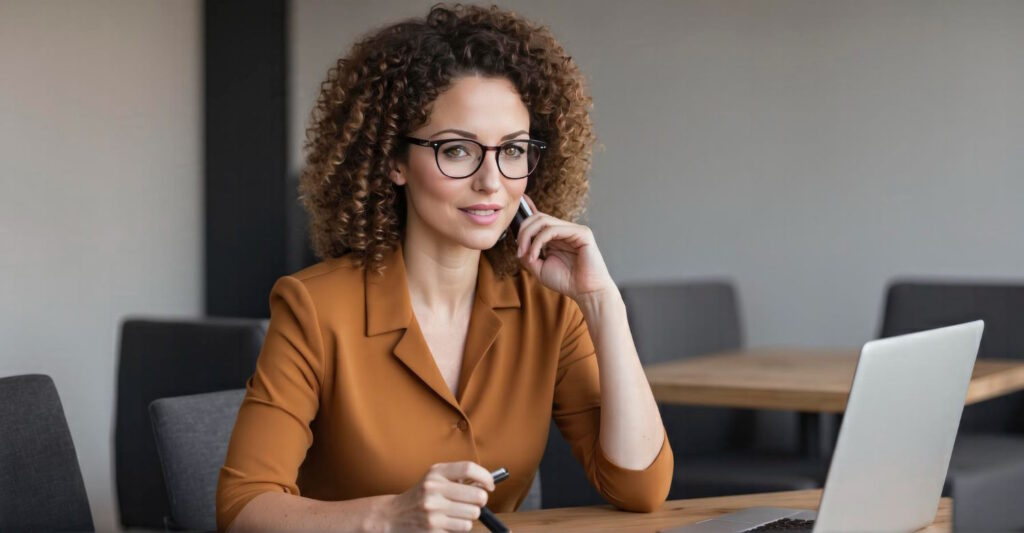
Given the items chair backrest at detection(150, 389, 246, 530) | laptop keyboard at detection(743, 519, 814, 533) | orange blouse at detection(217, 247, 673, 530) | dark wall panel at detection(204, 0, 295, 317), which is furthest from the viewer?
dark wall panel at detection(204, 0, 295, 317)

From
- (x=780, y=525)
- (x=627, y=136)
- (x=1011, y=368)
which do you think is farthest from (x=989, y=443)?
(x=780, y=525)

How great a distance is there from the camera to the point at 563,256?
194 centimetres

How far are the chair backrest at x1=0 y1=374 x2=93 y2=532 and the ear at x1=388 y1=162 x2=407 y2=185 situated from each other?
607 mm

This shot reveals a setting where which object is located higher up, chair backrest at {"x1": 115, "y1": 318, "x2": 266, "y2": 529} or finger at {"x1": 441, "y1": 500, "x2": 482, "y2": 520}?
finger at {"x1": 441, "y1": 500, "x2": 482, "y2": 520}

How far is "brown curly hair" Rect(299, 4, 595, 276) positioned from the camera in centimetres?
190

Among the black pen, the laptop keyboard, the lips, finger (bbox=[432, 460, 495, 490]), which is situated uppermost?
the lips

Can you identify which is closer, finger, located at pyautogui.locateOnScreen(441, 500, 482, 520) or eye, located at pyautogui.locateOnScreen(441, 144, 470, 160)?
finger, located at pyautogui.locateOnScreen(441, 500, 482, 520)

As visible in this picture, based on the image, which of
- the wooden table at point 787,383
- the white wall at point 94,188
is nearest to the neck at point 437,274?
the wooden table at point 787,383

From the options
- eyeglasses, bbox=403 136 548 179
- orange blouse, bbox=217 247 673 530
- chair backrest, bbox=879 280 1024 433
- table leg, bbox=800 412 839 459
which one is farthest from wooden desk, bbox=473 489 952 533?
chair backrest, bbox=879 280 1024 433

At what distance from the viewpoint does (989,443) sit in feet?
12.6

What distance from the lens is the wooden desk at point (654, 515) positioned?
5.30 ft

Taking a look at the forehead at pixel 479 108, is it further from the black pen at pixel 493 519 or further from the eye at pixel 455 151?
the black pen at pixel 493 519

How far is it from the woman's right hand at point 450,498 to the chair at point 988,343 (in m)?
2.39

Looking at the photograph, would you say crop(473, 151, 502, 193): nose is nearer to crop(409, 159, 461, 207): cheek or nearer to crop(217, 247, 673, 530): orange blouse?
crop(409, 159, 461, 207): cheek
